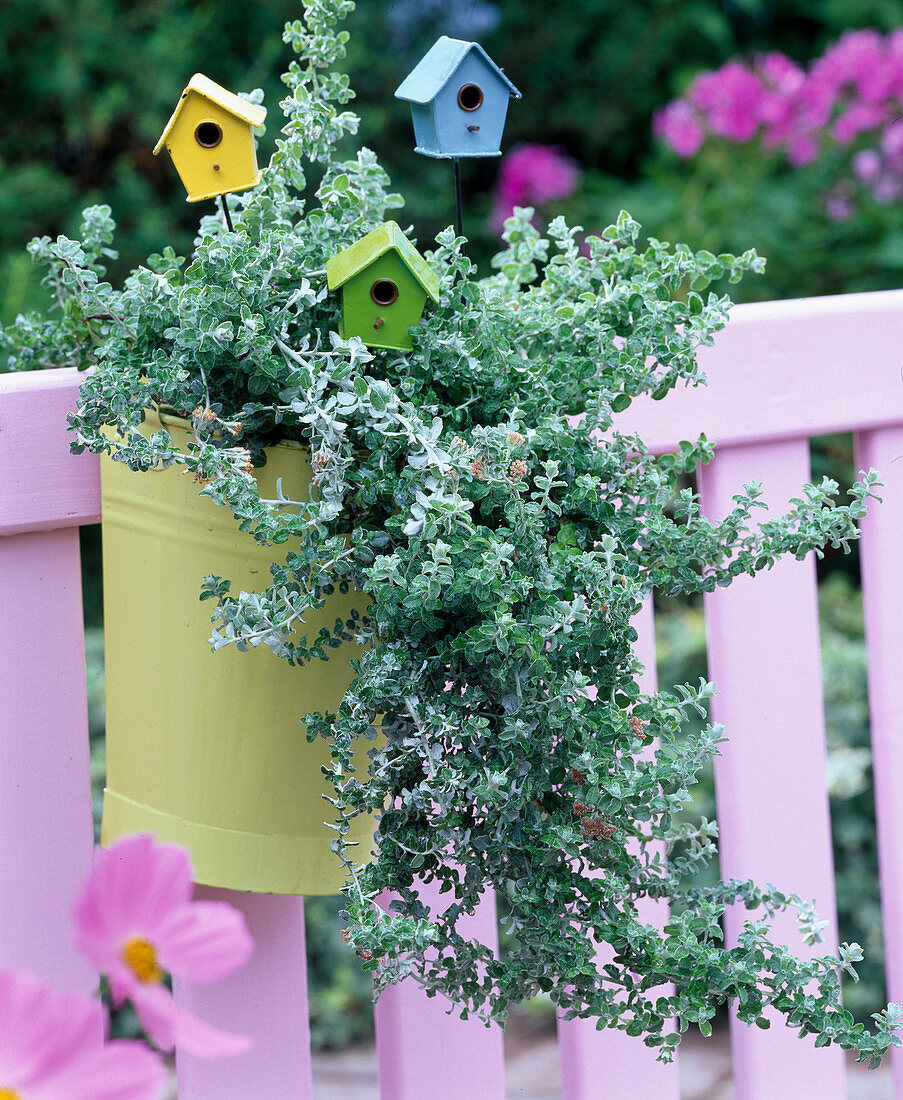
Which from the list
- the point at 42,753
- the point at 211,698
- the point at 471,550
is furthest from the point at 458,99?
the point at 42,753

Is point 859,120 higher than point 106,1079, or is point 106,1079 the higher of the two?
point 859,120

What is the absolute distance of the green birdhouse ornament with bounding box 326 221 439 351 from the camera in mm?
757

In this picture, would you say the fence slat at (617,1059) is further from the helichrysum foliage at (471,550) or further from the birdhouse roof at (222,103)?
the birdhouse roof at (222,103)

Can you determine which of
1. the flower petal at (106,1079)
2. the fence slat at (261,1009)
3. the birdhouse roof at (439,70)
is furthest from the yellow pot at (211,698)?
the flower petal at (106,1079)

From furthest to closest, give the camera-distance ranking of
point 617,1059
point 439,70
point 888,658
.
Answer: point 888,658 → point 617,1059 → point 439,70

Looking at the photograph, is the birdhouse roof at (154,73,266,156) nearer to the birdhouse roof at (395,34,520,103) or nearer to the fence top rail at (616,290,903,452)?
the birdhouse roof at (395,34,520,103)

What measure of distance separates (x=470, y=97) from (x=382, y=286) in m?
0.17

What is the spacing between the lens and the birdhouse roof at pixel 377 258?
0.75 metres

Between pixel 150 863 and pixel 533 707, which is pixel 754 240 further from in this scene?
pixel 150 863

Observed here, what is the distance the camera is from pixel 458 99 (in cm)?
83

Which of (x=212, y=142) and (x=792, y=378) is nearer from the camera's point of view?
(x=212, y=142)

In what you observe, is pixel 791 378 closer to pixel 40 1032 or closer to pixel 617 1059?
pixel 617 1059

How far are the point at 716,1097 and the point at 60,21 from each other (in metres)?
2.79

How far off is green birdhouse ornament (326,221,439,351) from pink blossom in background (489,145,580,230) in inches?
96.1
